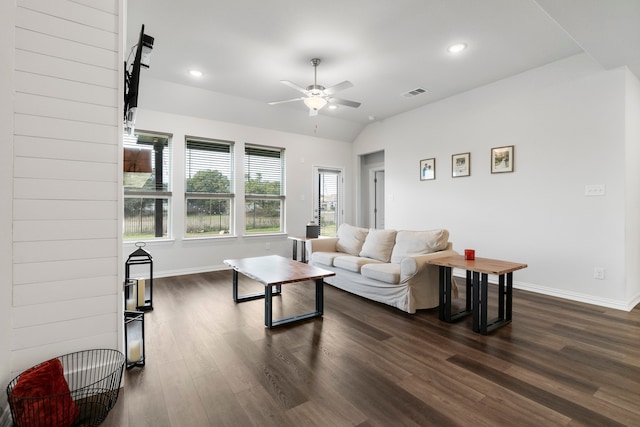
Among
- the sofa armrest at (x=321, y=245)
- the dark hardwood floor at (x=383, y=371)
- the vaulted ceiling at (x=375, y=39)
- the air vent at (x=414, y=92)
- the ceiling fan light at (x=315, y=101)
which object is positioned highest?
the air vent at (x=414, y=92)

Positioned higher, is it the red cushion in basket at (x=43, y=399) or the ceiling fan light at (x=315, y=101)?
the ceiling fan light at (x=315, y=101)

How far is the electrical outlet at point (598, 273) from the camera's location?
355 centimetres

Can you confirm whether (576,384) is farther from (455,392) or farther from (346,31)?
(346,31)

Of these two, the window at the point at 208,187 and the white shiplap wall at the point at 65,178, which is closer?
the white shiplap wall at the point at 65,178

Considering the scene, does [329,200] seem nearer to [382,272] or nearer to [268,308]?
[382,272]

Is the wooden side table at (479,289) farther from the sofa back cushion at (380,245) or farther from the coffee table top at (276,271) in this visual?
the coffee table top at (276,271)

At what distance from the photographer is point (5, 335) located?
5.36ft

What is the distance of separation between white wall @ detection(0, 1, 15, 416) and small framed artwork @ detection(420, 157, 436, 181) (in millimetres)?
5312

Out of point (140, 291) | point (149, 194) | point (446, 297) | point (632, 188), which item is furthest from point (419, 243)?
point (149, 194)

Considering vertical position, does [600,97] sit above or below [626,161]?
above

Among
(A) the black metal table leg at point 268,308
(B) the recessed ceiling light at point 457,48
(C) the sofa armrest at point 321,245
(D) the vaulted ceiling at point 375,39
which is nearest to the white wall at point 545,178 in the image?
(D) the vaulted ceiling at point 375,39

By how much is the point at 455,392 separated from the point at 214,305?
2.69 metres

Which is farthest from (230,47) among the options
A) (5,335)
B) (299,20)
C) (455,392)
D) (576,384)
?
(576,384)

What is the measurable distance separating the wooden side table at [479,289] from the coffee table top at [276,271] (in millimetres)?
1165
